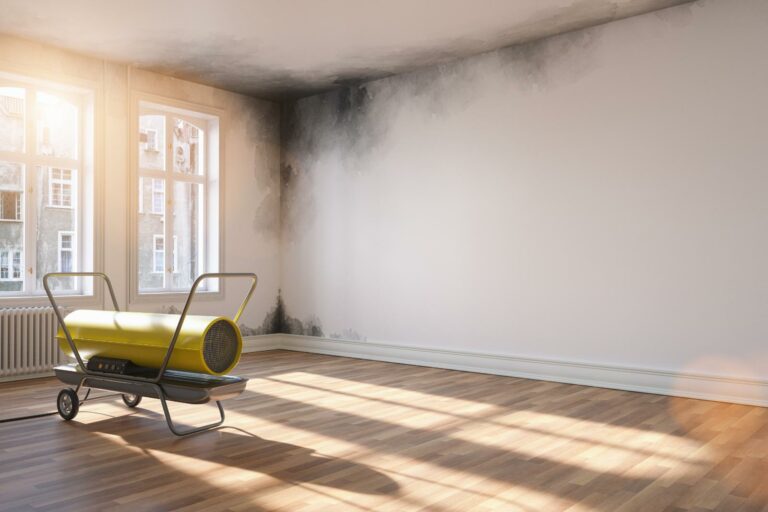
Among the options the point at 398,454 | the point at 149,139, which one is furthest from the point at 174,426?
the point at 149,139

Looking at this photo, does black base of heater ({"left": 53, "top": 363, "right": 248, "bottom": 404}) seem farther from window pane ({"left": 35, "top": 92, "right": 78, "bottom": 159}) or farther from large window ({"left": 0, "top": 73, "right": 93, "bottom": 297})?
window pane ({"left": 35, "top": 92, "right": 78, "bottom": 159})

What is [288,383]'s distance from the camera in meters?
6.12

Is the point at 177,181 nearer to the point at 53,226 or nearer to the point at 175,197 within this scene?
the point at 175,197

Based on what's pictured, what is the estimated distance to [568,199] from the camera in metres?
6.27

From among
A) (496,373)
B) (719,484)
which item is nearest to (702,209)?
(496,373)

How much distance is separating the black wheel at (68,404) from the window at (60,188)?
2939 mm

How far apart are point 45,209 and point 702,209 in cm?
627

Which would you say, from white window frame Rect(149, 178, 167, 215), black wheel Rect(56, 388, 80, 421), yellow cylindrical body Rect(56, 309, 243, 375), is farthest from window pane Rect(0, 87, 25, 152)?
black wheel Rect(56, 388, 80, 421)

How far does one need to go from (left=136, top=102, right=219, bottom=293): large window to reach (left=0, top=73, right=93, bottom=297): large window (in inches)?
24.0

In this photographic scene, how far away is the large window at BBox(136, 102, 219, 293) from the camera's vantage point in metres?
7.57

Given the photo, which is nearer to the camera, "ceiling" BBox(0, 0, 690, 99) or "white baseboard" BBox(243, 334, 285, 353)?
"ceiling" BBox(0, 0, 690, 99)

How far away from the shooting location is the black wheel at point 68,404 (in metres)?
4.52

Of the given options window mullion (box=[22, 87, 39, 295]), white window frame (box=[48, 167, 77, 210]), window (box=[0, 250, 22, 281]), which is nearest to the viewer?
window (box=[0, 250, 22, 281])

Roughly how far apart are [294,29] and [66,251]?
331 centimetres
